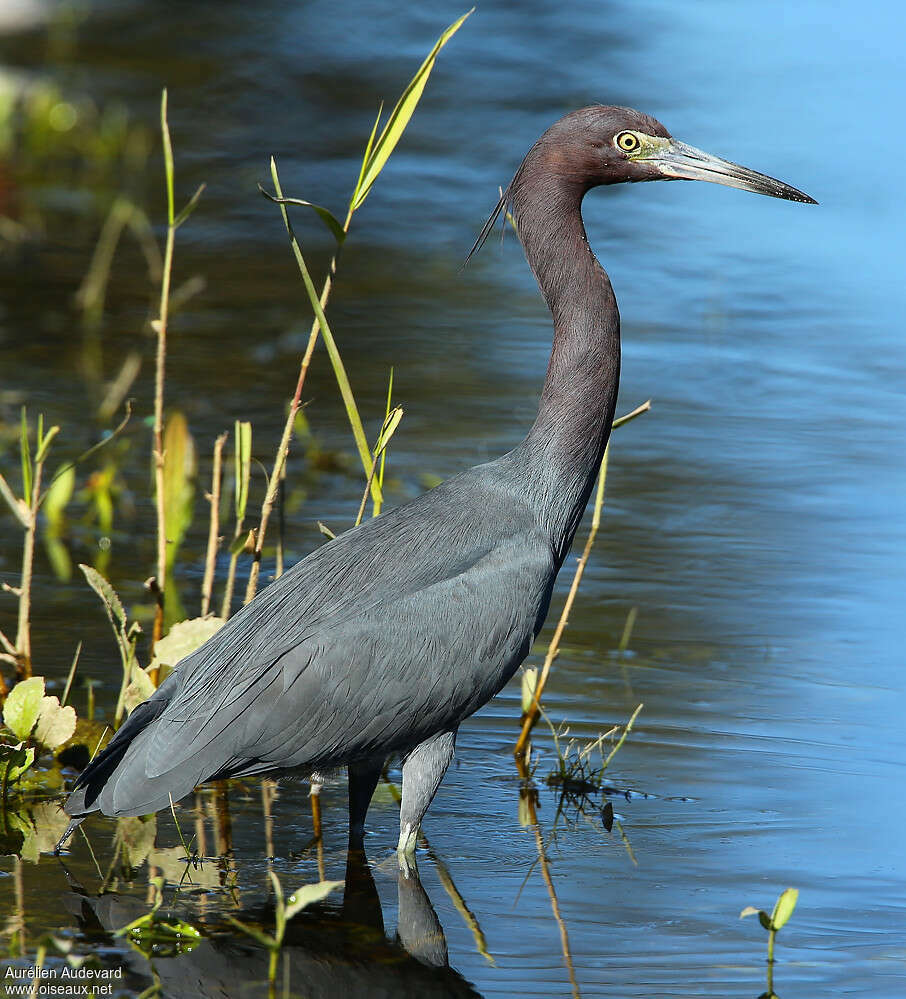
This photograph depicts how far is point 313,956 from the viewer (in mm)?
4469

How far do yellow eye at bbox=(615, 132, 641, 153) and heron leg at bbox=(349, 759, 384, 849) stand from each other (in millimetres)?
2284

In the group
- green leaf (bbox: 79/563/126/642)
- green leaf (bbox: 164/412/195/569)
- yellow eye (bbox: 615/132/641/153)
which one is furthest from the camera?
green leaf (bbox: 164/412/195/569)

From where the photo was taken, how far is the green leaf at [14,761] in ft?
16.9

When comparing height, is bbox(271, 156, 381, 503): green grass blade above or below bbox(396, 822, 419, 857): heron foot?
above

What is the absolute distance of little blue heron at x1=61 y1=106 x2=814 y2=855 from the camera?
4832 mm

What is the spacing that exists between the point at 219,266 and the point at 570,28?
7.70 metres

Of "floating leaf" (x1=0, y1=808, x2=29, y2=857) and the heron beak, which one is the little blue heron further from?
"floating leaf" (x1=0, y1=808, x2=29, y2=857)

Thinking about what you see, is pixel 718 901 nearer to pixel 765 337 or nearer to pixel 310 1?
pixel 765 337

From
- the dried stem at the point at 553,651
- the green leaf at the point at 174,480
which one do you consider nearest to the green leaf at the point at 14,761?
the green leaf at the point at 174,480

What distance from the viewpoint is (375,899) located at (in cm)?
482

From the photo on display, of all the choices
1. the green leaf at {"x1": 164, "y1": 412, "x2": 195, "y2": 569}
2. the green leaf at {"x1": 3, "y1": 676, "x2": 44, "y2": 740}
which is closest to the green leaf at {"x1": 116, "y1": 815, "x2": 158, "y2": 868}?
the green leaf at {"x1": 3, "y1": 676, "x2": 44, "y2": 740}

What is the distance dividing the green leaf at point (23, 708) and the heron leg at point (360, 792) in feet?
3.47

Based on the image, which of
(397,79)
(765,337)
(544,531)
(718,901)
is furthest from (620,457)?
(397,79)

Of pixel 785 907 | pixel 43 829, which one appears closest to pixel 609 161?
pixel 785 907
